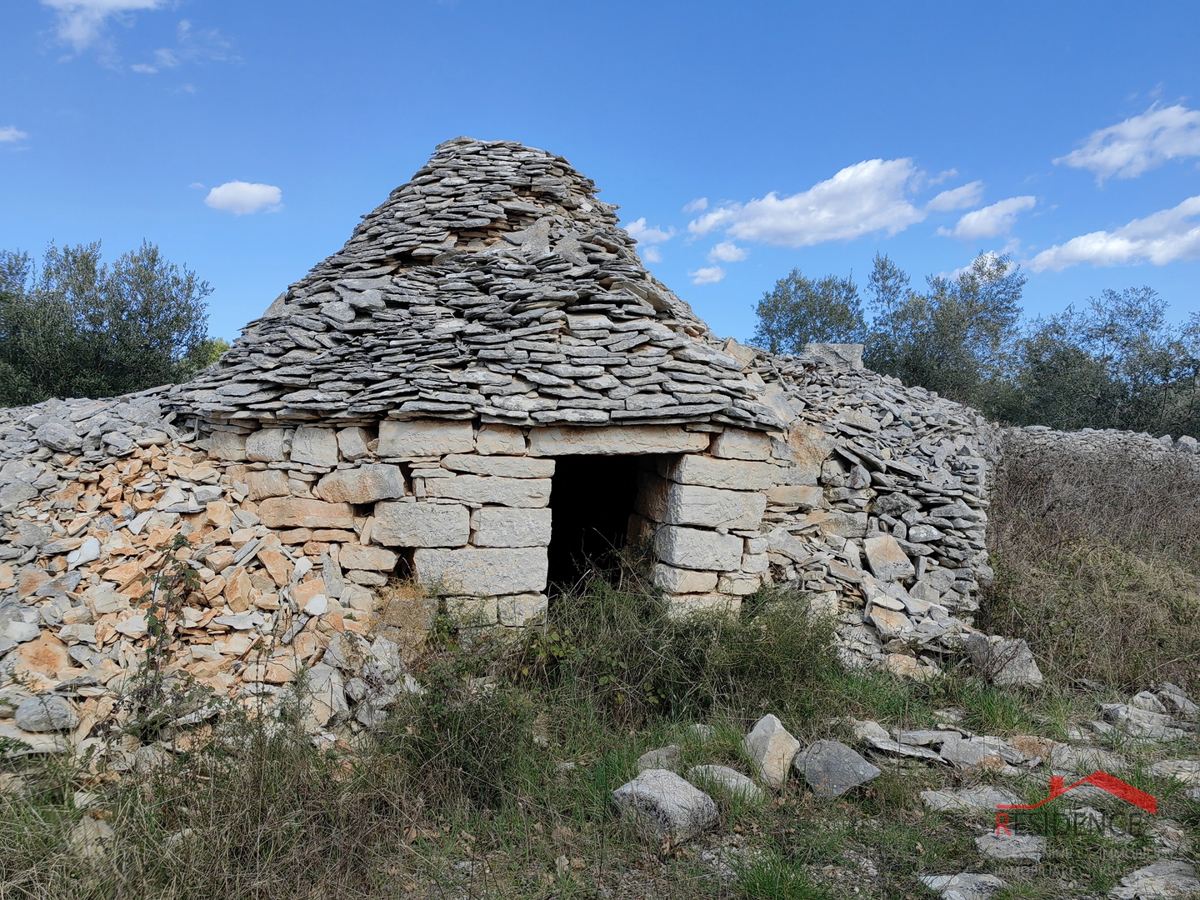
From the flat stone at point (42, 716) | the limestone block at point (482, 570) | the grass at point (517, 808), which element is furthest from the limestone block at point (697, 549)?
the flat stone at point (42, 716)

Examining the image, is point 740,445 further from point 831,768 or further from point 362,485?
point 362,485

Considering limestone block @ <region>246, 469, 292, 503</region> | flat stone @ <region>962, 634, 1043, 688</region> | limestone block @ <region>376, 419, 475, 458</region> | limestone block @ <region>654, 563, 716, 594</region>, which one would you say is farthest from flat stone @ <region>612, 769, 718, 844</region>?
limestone block @ <region>246, 469, 292, 503</region>

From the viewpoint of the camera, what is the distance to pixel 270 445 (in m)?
4.92

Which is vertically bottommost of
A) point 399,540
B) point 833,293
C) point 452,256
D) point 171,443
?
point 399,540

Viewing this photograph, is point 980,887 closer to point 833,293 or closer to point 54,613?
point 54,613

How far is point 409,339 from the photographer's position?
5094mm

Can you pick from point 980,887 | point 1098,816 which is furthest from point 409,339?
point 1098,816

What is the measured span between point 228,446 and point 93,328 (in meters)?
9.19

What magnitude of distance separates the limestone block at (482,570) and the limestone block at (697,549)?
94cm

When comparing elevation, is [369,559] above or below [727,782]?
above

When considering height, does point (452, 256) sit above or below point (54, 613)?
above

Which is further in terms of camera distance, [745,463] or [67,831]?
[745,463]

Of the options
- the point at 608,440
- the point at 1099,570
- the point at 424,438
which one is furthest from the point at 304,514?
the point at 1099,570

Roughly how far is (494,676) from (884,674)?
2709 mm
